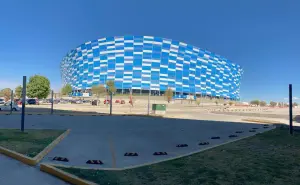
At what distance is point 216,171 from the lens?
6.35m

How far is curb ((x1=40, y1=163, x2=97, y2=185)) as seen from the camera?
5.25m

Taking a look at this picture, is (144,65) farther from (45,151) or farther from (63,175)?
(63,175)

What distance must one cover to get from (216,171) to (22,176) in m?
5.36

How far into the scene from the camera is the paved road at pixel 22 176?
5.44 m

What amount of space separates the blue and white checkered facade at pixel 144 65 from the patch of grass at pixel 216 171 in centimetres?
10161

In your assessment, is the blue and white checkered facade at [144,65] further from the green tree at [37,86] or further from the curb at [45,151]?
the curb at [45,151]

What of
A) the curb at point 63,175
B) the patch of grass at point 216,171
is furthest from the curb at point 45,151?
the patch of grass at point 216,171

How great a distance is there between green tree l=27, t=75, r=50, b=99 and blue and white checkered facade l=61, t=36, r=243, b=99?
44607 millimetres

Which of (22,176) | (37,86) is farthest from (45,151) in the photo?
(37,86)

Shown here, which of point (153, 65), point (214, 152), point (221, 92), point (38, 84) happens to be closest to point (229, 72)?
point (221, 92)

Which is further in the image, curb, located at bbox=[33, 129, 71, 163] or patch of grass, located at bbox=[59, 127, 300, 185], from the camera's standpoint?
curb, located at bbox=[33, 129, 71, 163]

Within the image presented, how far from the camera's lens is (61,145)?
10.1m

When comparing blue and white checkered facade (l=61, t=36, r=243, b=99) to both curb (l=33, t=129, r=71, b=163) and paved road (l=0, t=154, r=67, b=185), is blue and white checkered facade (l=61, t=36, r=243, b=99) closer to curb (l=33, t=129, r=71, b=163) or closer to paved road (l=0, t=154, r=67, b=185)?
curb (l=33, t=129, r=71, b=163)

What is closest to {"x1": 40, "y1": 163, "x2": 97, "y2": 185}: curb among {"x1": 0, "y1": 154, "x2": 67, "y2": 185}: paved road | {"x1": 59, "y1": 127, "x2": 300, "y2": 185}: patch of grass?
{"x1": 0, "y1": 154, "x2": 67, "y2": 185}: paved road
